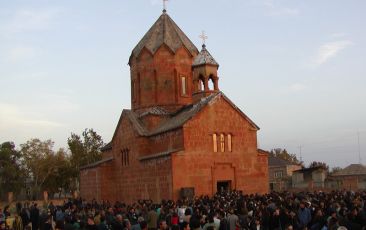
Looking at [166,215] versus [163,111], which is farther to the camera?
[163,111]

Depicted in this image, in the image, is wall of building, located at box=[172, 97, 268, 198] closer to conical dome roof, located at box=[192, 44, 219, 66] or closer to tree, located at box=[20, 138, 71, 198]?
conical dome roof, located at box=[192, 44, 219, 66]

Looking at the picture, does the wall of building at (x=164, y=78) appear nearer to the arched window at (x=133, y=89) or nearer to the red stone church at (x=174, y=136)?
A: the red stone church at (x=174, y=136)

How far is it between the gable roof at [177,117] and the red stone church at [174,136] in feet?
0.21

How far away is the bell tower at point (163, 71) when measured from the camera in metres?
35.7

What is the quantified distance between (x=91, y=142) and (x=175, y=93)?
2939 cm

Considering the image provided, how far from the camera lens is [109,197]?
117 ft

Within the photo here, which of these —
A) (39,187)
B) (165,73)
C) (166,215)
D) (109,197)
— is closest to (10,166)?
(39,187)

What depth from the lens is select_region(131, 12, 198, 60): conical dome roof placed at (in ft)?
118

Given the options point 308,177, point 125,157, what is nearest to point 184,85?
point 125,157

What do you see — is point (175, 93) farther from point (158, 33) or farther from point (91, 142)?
point (91, 142)

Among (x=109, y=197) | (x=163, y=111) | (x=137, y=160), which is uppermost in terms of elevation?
(x=163, y=111)

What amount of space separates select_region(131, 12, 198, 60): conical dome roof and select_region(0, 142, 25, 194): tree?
31247mm

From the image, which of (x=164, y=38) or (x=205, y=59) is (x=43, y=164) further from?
(x=205, y=59)

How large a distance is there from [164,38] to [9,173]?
33.9 m
